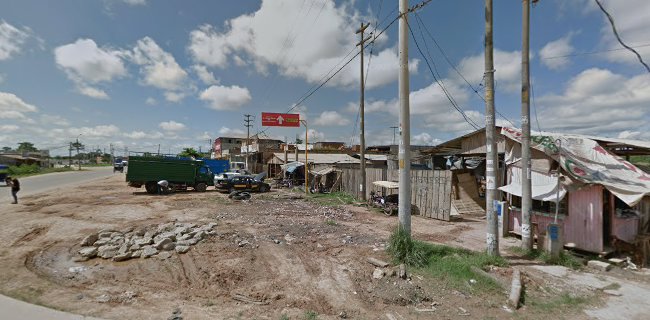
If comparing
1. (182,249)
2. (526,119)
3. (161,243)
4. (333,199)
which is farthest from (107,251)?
(333,199)

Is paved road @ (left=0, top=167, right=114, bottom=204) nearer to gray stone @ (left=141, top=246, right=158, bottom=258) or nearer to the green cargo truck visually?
the green cargo truck

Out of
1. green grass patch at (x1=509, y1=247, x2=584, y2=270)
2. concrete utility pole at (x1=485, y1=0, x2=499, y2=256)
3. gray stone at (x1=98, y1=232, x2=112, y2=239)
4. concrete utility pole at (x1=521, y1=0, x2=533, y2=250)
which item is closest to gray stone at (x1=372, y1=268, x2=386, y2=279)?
concrete utility pole at (x1=485, y1=0, x2=499, y2=256)

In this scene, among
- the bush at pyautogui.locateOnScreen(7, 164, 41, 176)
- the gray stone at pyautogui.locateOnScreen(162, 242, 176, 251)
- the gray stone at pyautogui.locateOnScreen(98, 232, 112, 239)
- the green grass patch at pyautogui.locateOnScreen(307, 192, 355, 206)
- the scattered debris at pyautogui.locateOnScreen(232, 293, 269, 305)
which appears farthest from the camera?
the bush at pyautogui.locateOnScreen(7, 164, 41, 176)

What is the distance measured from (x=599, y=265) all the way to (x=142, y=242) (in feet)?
39.5

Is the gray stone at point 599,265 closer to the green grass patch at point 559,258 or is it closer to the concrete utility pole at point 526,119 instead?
the green grass patch at point 559,258

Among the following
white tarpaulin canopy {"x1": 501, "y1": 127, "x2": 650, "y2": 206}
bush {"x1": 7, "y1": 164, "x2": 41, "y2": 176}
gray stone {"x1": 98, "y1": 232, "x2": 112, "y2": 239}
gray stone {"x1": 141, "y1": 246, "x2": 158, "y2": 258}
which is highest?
white tarpaulin canopy {"x1": 501, "y1": 127, "x2": 650, "y2": 206}

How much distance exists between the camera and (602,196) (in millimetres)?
7781

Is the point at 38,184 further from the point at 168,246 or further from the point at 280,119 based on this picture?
the point at 168,246

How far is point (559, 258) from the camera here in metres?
7.43


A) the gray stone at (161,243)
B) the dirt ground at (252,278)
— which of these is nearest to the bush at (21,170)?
the dirt ground at (252,278)

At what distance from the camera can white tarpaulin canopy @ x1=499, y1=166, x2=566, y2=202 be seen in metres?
8.40

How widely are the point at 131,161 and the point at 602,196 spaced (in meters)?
25.3

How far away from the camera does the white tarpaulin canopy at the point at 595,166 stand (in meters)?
A: 7.18

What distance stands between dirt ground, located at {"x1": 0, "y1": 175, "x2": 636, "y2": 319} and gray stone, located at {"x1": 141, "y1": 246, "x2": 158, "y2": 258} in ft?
0.84
